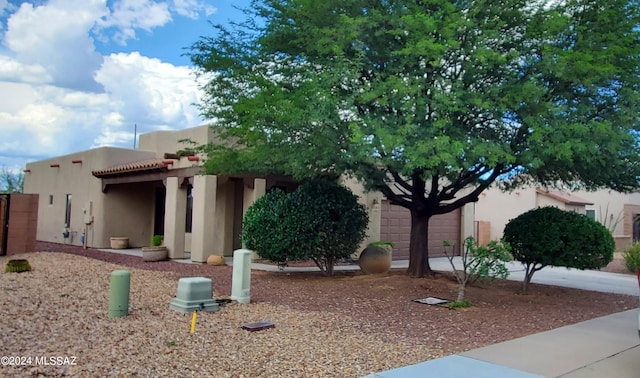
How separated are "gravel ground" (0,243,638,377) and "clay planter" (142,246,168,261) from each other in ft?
9.87

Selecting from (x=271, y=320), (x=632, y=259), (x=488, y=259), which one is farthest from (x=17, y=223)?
(x=632, y=259)

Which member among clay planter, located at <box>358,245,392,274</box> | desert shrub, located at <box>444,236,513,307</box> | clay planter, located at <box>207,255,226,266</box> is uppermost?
desert shrub, located at <box>444,236,513,307</box>

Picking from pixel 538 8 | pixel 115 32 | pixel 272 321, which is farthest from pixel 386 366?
pixel 115 32

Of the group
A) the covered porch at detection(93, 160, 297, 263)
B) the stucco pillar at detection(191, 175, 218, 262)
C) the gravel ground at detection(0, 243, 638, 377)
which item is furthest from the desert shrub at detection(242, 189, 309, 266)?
the stucco pillar at detection(191, 175, 218, 262)

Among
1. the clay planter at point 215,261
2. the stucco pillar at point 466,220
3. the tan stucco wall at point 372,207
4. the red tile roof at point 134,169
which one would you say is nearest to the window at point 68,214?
the red tile roof at point 134,169

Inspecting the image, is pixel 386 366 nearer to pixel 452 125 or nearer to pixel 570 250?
pixel 452 125

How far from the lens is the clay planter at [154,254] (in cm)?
1608

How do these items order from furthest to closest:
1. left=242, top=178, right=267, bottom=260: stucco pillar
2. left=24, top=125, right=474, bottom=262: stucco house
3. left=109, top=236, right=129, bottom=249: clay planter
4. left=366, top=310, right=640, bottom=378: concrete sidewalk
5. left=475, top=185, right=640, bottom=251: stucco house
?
left=475, top=185, right=640, bottom=251: stucco house
left=109, top=236, right=129, bottom=249: clay planter
left=24, top=125, right=474, bottom=262: stucco house
left=242, top=178, right=267, bottom=260: stucco pillar
left=366, top=310, right=640, bottom=378: concrete sidewalk

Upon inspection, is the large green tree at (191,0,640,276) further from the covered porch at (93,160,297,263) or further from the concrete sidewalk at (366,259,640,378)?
the covered porch at (93,160,297,263)

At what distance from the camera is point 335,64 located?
31.0ft

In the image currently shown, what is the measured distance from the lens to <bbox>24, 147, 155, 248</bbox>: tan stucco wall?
2061cm

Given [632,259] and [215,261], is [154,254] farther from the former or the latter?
[632,259]

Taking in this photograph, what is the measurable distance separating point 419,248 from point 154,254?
8.59 meters

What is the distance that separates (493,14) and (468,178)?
3722 millimetres
